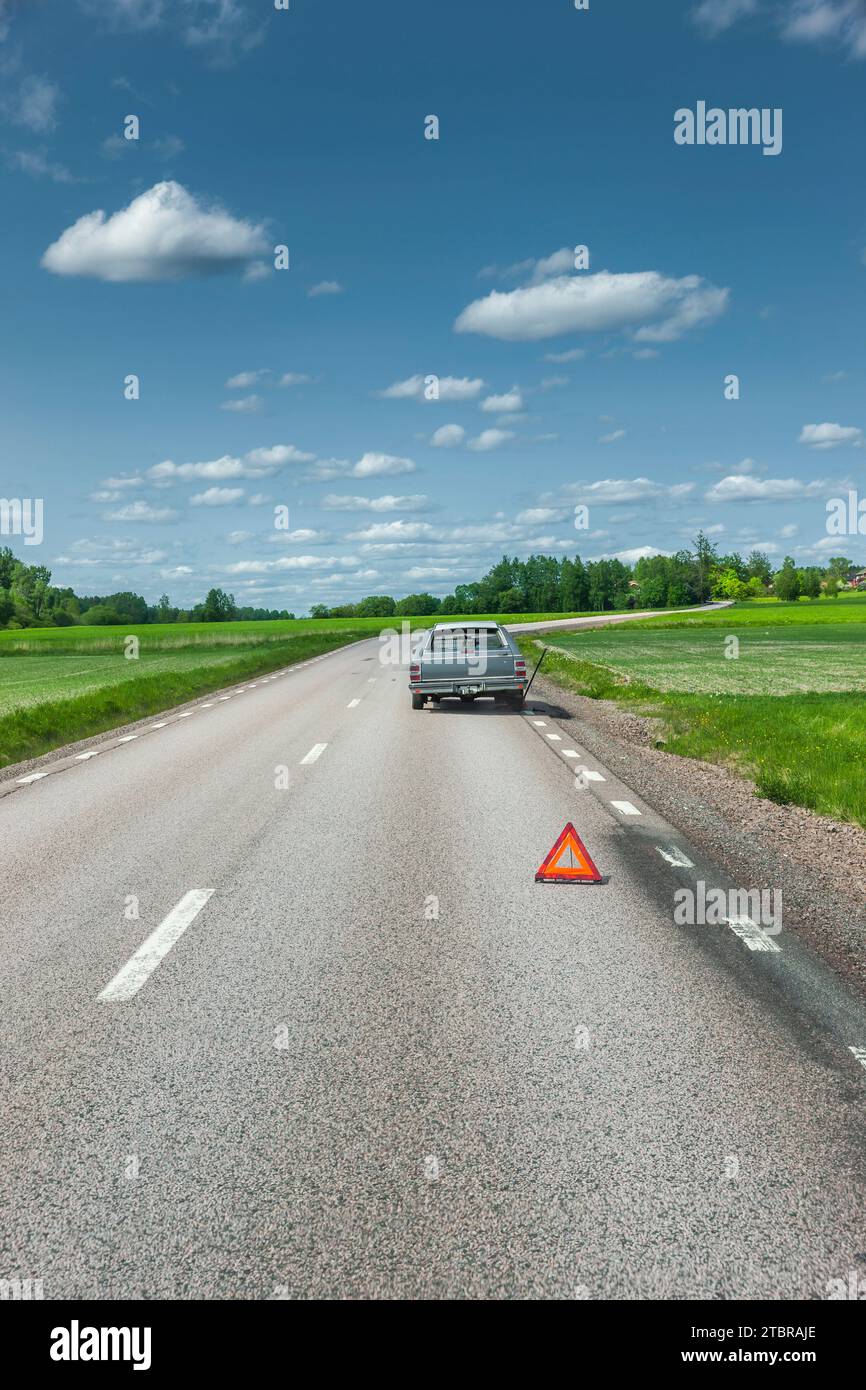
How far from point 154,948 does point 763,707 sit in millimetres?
→ 15144

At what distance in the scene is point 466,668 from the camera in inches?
791

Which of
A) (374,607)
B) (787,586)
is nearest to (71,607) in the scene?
(374,607)

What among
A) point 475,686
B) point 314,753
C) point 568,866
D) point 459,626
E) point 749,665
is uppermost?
point 459,626

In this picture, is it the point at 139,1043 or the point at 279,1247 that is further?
the point at 139,1043

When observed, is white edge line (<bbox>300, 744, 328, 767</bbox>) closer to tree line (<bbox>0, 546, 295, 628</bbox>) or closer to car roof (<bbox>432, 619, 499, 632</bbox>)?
car roof (<bbox>432, 619, 499, 632</bbox>)

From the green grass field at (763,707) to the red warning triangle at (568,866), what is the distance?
358cm

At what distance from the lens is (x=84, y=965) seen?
18.6ft

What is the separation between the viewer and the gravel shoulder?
20.8ft

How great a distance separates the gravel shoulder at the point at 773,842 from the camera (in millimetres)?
6352

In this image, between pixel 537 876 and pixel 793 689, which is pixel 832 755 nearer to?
pixel 537 876

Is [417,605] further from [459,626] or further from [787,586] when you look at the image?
[459,626]
